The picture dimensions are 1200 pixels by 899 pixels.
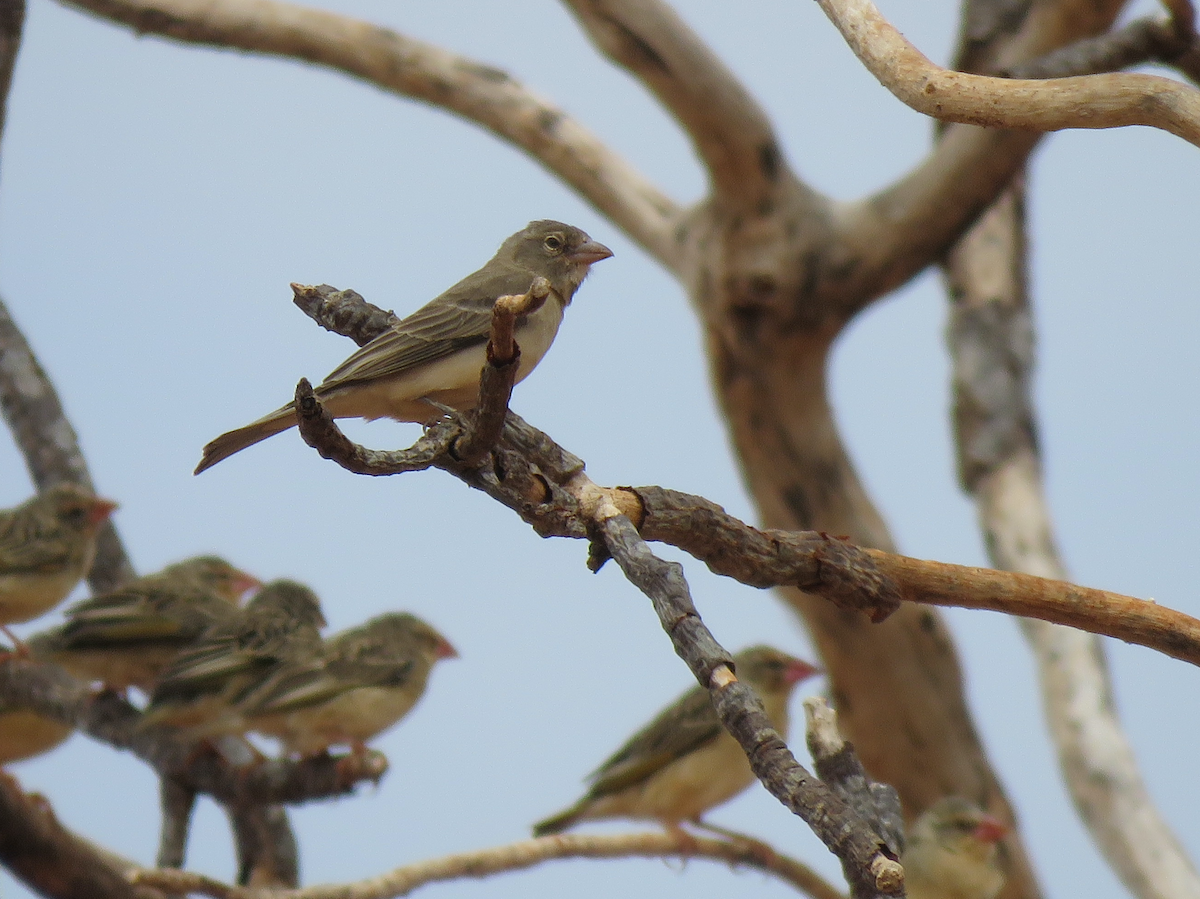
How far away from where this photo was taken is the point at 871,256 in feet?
30.1

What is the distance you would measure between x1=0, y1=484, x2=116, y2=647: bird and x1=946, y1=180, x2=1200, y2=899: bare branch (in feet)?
20.9

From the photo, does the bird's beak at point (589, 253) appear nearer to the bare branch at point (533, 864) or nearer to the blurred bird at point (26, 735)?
the bare branch at point (533, 864)

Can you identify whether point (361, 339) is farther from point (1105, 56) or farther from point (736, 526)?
point (1105, 56)

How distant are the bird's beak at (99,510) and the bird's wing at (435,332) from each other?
300 centimetres

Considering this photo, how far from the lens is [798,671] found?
897 centimetres

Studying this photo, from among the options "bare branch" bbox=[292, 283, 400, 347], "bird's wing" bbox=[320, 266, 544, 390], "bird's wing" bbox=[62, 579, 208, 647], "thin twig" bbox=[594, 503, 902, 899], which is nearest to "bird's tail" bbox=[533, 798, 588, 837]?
"bird's wing" bbox=[62, 579, 208, 647]

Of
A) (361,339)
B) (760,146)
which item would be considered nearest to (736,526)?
(361,339)

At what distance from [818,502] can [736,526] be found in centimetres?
618

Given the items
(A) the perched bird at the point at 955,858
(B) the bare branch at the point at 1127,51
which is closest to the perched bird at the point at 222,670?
(A) the perched bird at the point at 955,858

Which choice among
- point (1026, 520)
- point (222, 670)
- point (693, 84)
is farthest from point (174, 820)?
point (1026, 520)

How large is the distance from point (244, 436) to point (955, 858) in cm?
474

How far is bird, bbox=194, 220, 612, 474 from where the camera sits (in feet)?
16.2

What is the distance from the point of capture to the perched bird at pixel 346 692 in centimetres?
708

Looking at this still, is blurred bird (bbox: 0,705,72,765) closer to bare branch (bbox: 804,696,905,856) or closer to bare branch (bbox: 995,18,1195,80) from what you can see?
bare branch (bbox: 804,696,905,856)
